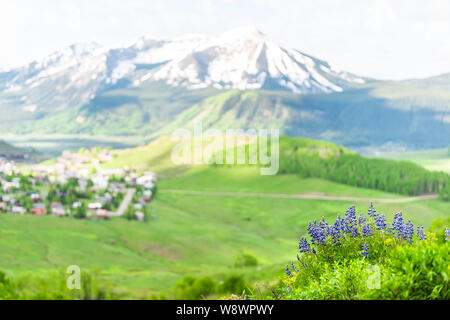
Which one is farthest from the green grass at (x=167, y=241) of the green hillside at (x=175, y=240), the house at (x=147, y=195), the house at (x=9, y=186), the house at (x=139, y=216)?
the house at (x=9, y=186)

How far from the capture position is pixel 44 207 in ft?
527

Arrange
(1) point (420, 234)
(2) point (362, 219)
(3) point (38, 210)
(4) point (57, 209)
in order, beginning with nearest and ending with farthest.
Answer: (1) point (420, 234)
(2) point (362, 219)
(3) point (38, 210)
(4) point (57, 209)

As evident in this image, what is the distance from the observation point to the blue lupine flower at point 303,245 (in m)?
7.66

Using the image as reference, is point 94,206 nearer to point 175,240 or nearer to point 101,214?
point 101,214

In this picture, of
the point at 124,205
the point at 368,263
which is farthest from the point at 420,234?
the point at 124,205

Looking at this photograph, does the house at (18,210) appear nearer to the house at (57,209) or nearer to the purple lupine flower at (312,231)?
the house at (57,209)

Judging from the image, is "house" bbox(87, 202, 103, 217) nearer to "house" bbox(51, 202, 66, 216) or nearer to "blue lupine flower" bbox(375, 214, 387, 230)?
"house" bbox(51, 202, 66, 216)

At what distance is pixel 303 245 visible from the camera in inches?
303

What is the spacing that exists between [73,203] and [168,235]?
175ft

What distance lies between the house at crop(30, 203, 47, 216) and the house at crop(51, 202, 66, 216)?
9.89 ft

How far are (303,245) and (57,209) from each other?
16292 cm

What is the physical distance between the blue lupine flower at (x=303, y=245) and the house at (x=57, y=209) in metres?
158
